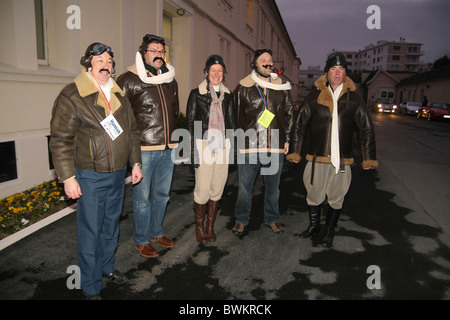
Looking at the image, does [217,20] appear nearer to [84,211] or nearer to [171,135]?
[171,135]

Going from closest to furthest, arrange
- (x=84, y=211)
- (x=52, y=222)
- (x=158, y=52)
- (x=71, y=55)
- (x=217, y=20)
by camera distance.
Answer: (x=84, y=211)
(x=158, y=52)
(x=52, y=222)
(x=71, y=55)
(x=217, y=20)

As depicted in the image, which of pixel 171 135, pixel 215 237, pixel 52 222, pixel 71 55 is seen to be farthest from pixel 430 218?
pixel 71 55

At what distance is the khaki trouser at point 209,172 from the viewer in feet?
12.1

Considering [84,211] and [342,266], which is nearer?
[84,211]

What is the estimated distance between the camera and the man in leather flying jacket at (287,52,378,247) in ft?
12.2

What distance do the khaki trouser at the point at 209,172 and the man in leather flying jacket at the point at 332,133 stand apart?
86cm

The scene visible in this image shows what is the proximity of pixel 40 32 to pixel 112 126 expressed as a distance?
13.1ft

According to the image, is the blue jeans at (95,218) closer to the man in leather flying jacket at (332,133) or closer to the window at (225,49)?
the man in leather flying jacket at (332,133)

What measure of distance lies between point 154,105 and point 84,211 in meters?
1.28

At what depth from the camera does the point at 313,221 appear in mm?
4188

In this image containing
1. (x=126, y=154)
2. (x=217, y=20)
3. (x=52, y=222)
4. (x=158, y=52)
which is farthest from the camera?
(x=217, y=20)

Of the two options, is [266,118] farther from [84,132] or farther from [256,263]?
[84,132]

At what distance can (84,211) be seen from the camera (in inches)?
105

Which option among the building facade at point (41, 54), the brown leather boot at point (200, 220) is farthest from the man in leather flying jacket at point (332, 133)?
the building facade at point (41, 54)
